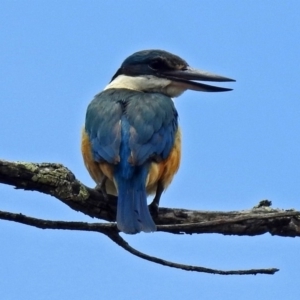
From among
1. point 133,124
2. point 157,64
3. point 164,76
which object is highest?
point 157,64

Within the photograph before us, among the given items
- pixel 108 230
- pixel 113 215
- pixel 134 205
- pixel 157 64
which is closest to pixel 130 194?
pixel 134 205

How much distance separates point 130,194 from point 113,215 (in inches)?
10.8

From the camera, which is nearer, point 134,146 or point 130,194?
point 130,194

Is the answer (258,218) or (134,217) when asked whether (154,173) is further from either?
(258,218)

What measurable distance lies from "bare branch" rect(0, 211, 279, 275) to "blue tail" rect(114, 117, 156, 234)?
48 cm

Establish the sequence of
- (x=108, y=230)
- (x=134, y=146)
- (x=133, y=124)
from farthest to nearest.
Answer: (x=133, y=124), (x=134, y=146), (x=108, y=230)

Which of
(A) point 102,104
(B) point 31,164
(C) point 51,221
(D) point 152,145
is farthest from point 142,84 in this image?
(C) point 51,221

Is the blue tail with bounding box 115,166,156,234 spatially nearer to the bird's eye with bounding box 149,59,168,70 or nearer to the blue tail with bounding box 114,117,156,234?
the blue tail with bounding box 114,117,156,234

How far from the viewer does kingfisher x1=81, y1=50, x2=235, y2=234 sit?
180 inches

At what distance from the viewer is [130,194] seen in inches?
182

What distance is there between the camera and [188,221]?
4297 millimetres

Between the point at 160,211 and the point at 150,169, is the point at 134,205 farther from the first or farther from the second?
the point at 150,169

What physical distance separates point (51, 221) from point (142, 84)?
318cm

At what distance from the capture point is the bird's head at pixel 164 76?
243 inches
